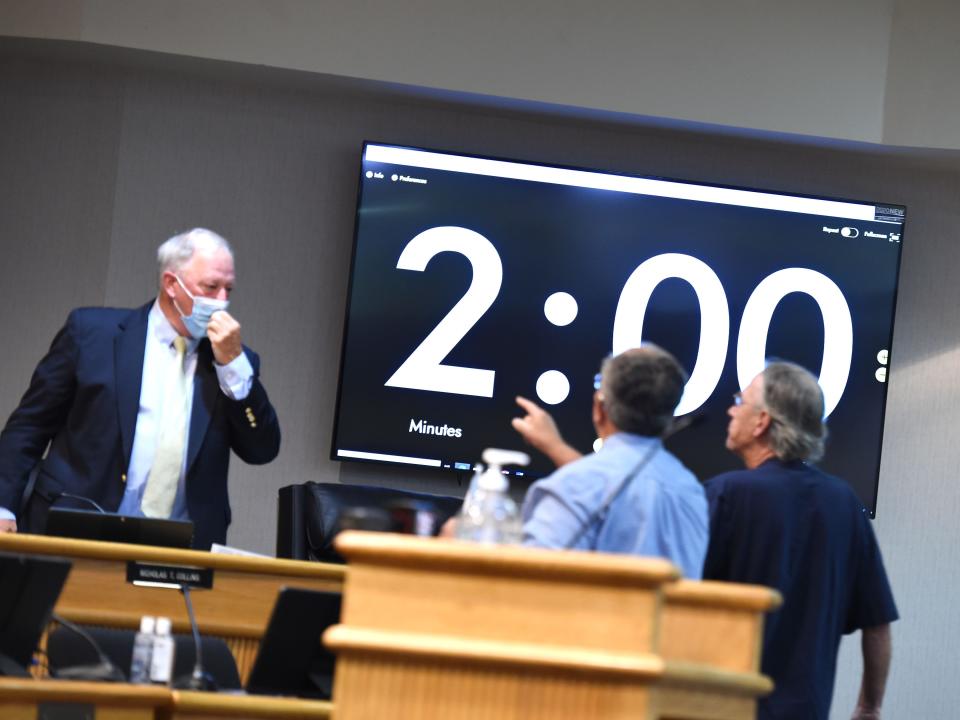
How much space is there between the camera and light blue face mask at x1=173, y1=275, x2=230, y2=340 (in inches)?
167

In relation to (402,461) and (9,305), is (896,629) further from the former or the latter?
(9,305)

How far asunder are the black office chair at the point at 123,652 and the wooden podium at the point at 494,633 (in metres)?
1.21

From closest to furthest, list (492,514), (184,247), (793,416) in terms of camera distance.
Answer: (492,514), (793,416), (184,247)

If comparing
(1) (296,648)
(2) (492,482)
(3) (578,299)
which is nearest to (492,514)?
(2) (492,482)

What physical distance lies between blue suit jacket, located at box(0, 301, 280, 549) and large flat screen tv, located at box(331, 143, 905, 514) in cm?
142

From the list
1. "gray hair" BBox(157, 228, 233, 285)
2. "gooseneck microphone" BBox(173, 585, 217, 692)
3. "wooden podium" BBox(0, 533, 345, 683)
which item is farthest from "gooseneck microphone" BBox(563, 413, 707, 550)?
"gray hair" BBox(157, 228, 233, 285)

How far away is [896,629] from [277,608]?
3828mm

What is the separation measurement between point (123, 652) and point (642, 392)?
4.00 feet

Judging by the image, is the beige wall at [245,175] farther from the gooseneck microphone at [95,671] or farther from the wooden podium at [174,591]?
the gooseneck microphone at [95,671]

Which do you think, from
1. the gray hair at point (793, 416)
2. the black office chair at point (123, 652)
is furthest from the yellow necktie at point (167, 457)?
the gray hair at point (793, 416)

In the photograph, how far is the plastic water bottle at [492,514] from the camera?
225 centimetres

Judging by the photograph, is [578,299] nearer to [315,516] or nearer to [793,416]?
[315,516]

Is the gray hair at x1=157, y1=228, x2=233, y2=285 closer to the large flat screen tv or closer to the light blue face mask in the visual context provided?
the light blue face mask

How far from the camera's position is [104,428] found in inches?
164
